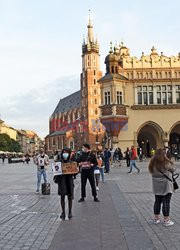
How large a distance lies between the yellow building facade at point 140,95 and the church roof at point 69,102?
87.7 m

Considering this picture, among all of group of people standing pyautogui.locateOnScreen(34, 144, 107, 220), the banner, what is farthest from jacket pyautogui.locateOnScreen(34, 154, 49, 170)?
the banner

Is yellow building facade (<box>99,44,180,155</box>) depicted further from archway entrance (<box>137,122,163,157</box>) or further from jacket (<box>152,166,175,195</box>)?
jacket (<box>152,166,175,195</box>)

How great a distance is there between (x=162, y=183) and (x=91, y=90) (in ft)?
356

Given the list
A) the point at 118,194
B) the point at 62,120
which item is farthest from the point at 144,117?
the point at 62,120

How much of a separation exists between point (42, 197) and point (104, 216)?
183 inches

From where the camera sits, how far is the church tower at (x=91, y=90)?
360 feet

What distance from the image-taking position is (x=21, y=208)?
10594mm

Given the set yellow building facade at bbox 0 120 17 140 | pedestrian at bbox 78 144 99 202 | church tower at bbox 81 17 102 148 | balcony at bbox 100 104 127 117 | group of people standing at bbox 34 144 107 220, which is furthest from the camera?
yellow building facade at bbox 0 120 17 140

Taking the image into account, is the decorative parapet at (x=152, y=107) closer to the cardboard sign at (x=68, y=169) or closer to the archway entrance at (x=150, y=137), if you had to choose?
the archway entrance at (x=150, y=137)

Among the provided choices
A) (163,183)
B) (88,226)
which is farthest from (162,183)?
(88,226)

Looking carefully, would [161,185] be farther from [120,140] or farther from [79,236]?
[120,140]

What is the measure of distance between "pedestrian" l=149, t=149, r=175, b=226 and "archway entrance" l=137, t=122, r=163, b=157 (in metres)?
38.5

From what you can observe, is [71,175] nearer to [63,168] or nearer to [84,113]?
[63,168]

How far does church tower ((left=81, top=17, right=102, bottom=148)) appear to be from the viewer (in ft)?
360
